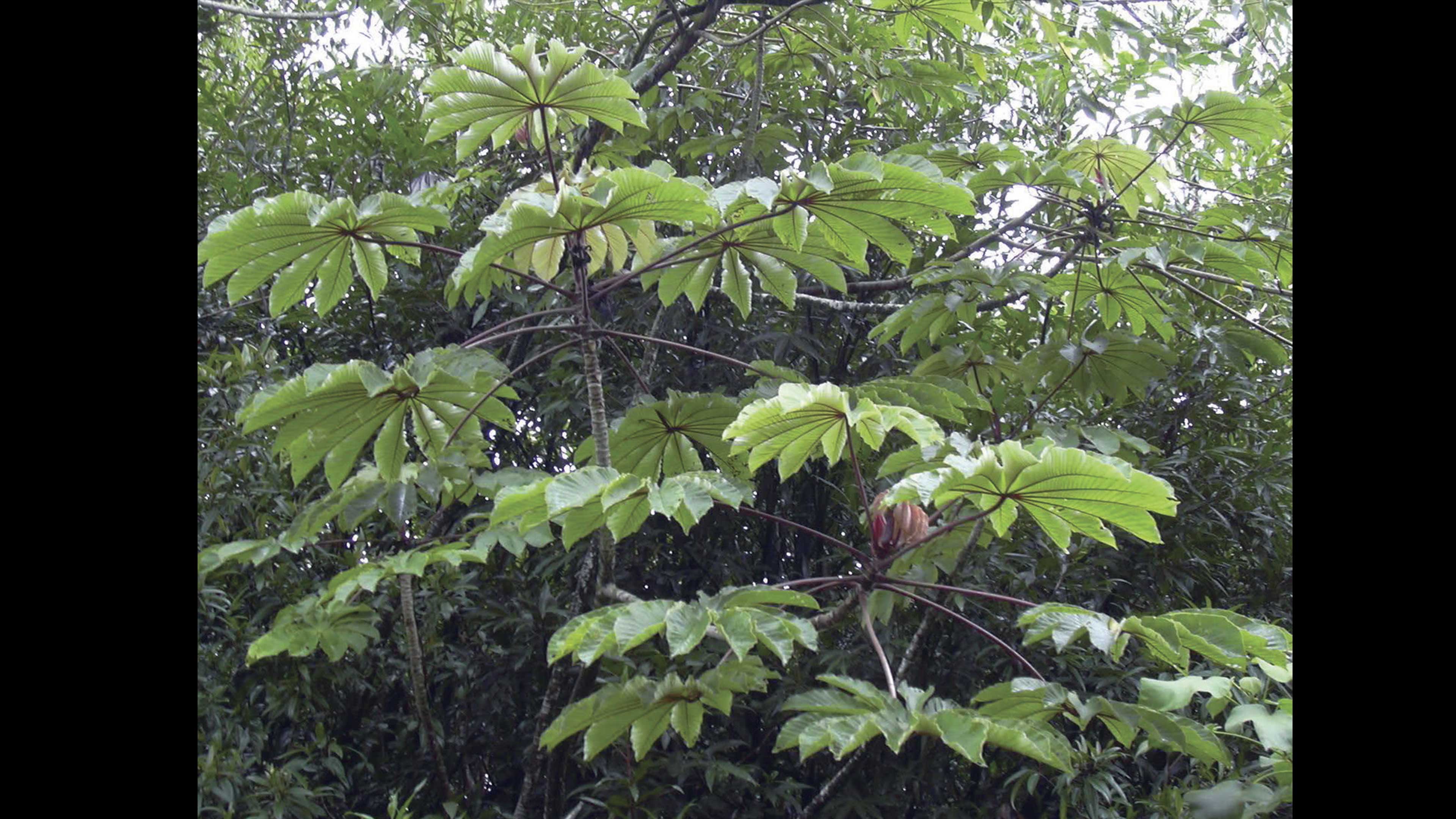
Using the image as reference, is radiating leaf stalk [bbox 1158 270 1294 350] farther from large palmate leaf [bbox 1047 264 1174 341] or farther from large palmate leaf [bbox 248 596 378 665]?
large palmate leaf [bbox 248 596 378 665]

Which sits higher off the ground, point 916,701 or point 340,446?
point 340,446

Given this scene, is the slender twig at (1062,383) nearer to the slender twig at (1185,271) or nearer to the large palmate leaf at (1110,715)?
the slender twig at (1185,271)

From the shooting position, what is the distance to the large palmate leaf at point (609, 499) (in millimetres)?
1526

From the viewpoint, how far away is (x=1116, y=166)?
9.20 feet

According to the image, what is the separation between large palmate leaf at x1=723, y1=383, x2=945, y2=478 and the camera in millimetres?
1558

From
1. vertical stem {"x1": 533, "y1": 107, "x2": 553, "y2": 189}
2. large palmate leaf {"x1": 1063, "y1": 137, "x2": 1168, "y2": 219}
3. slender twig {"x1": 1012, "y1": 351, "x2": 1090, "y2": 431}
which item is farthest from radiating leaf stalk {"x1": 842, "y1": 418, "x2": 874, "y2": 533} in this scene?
large palmate leaf {"x1": 1063, "y1": 137, "x2": 1168, "y2": 219}

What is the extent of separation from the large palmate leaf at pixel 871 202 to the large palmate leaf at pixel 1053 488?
454 mm

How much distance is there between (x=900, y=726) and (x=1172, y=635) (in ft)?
1.40

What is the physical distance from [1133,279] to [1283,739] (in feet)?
4.28

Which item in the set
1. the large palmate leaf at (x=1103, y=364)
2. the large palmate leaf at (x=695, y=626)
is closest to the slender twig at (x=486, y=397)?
the large palmate leaf at (x=695, y=626)

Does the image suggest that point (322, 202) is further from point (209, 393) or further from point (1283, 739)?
point (1283, 739)
